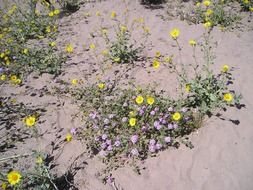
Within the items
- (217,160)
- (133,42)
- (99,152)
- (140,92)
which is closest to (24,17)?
(133,42)

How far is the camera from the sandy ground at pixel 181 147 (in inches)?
116

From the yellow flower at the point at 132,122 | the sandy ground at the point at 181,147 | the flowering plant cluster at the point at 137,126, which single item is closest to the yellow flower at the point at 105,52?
the sandy ground at the point at 181,147

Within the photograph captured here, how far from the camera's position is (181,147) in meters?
3.26

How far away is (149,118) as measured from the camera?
3.61 metres

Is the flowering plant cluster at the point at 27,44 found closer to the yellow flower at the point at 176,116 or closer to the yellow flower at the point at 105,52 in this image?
the yellow flower at the point at 105,52

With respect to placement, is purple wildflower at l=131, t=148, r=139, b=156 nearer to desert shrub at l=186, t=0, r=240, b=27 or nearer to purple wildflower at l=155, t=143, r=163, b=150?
purple wildflower at l=155, t=143, r=163, b=150

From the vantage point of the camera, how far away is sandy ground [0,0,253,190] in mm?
2951

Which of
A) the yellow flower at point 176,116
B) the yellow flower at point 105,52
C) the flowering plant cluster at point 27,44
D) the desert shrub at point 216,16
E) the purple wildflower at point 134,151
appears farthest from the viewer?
the desert shrub at point 216,16

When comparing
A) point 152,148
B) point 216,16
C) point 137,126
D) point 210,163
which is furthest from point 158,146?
point 216,16

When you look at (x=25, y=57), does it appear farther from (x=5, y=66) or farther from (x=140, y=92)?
(x=140, y=92)

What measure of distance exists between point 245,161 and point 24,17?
6.69 metres

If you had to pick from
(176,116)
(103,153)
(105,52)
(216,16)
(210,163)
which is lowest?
(103,153)

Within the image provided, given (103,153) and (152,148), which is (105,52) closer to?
(103,153)

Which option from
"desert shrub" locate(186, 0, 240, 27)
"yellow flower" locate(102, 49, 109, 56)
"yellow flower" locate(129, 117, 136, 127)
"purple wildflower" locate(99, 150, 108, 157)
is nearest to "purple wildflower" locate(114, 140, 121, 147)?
"purple wildflower" locate(99, 150, 108, 157)
